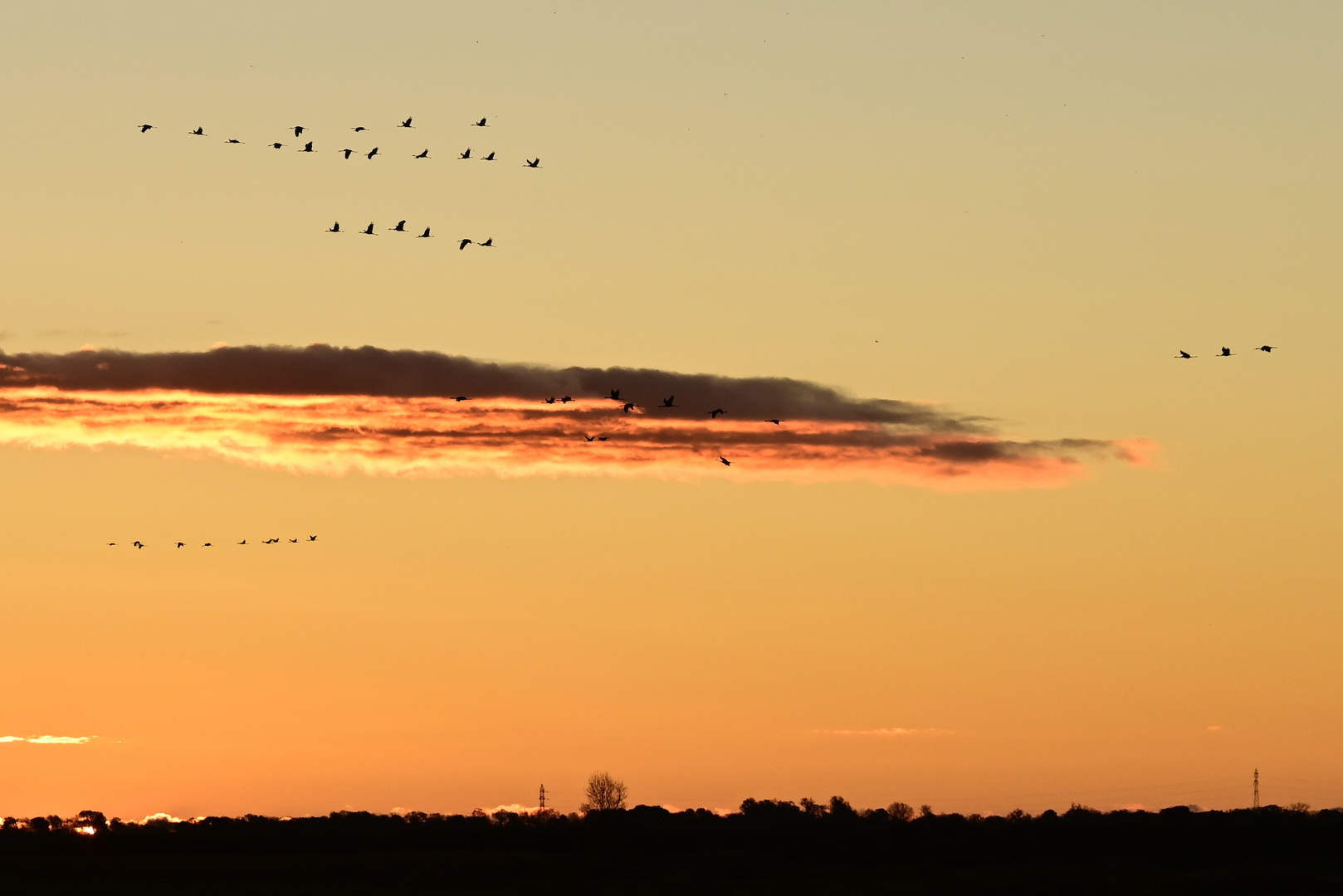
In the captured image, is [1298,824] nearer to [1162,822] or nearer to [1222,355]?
[1162,822]

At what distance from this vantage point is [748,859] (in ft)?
523

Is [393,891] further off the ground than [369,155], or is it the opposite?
[369,155]

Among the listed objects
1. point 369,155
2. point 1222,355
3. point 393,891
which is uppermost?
point 369,155

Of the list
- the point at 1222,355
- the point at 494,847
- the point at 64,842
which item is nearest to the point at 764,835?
the point at 494,847

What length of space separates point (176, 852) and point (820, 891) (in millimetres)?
63747

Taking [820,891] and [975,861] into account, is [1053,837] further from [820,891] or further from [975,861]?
[820,891]

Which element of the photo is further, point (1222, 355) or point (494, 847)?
point (494, 847)

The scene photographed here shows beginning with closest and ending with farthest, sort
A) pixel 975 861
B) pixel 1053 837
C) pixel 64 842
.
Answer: pixel 975 861
pixel 1053 837
pixel 64 842

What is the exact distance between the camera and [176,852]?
572 ft

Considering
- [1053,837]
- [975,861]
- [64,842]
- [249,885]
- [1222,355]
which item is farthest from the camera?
[64,842]

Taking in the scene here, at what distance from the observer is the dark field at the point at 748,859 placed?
132 metres

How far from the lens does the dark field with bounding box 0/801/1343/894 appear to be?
13250cm

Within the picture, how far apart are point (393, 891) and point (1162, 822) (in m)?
68.7

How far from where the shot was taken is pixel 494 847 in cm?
18600
